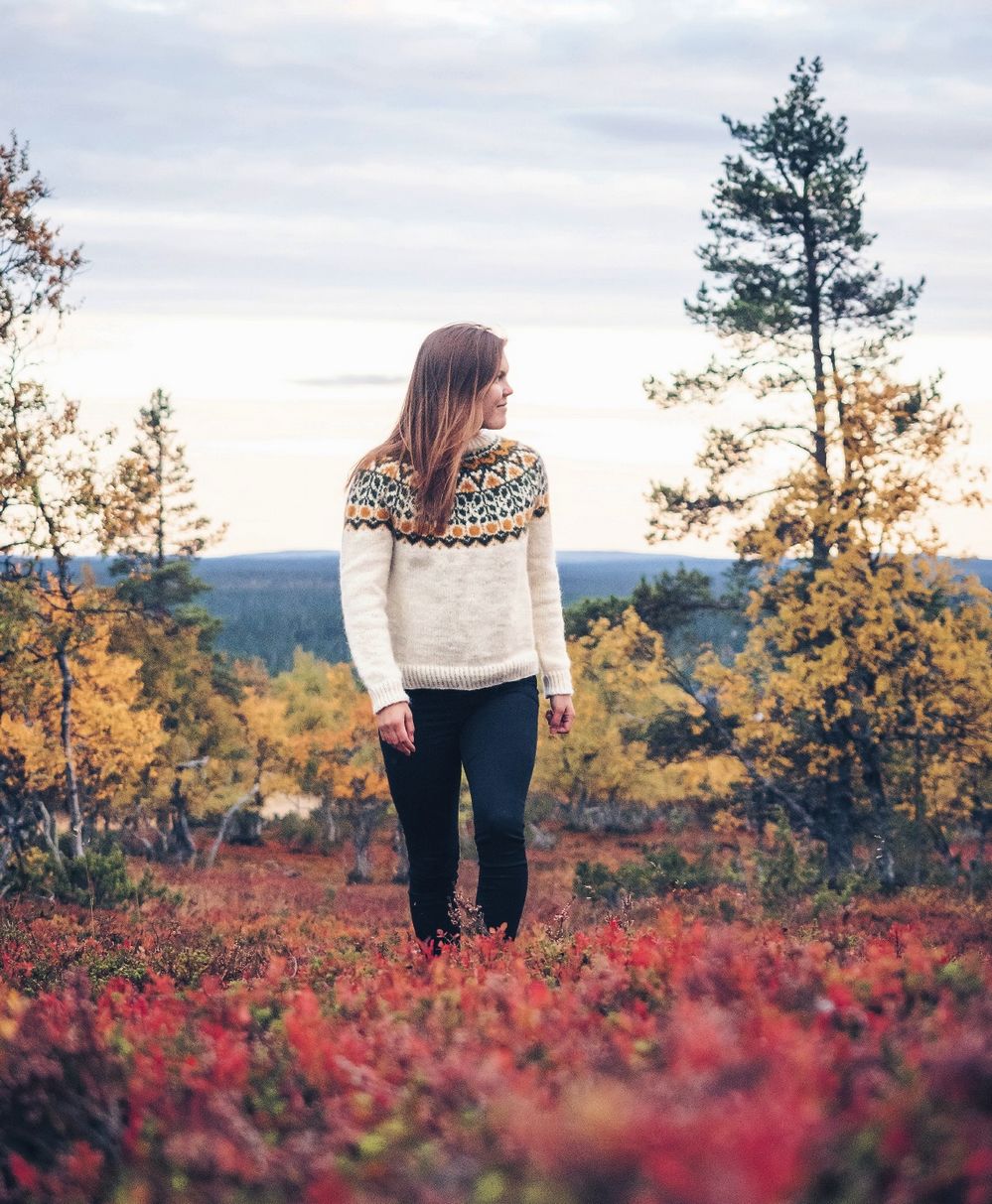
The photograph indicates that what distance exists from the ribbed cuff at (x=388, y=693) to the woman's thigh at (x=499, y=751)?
1.03 ft

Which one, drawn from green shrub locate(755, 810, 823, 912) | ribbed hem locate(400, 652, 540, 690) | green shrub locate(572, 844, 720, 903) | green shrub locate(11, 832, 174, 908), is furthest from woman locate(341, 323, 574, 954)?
green shrub locate(572, 844, 720, 903)

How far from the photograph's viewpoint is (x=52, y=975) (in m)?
5.48

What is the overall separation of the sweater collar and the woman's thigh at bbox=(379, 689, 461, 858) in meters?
0.93

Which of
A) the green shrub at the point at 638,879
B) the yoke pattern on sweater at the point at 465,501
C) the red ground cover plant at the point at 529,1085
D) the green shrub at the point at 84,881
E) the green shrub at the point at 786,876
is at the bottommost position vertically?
the green shrub at the point at 638,879

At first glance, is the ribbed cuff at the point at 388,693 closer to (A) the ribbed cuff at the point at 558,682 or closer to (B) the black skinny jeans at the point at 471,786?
(B) the black skinny jeans at the point at 471,786

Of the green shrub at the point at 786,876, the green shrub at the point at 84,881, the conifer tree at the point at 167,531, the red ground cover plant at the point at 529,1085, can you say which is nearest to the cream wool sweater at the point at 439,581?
the red ground cover plant at the point at 529,1085

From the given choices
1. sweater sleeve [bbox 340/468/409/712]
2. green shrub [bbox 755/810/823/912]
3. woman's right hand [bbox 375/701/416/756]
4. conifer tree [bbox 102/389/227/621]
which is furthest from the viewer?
conifer tree [bbox 102/389/227/621]

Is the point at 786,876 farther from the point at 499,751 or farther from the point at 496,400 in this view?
the point at 496,400

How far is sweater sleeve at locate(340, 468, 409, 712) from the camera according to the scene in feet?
14.7

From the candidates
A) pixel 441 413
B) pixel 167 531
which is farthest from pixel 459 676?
pixel 167 531

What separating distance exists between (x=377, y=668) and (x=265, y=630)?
6250 inches

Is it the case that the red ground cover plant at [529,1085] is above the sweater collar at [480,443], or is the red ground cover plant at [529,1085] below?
below

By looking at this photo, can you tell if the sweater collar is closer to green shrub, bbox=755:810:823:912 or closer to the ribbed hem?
the ribbed hem

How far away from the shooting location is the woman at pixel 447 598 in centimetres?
450
